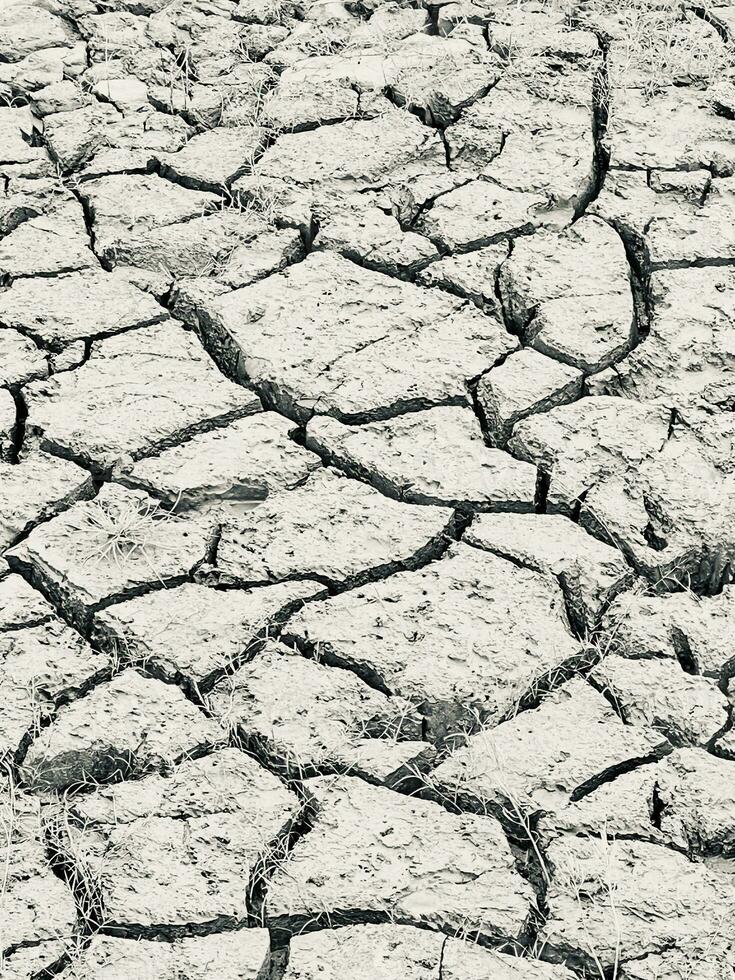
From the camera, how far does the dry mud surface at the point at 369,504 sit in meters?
1.78

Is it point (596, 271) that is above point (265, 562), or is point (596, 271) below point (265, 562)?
above

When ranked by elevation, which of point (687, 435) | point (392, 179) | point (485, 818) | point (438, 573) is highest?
point (392, 179)

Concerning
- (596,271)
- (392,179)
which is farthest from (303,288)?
(596,271)

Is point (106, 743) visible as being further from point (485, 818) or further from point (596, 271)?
point (596, 271)

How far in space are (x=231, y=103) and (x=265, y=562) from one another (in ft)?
4.96

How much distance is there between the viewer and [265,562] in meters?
2.19

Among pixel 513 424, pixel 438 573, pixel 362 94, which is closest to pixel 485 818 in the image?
pixel 438 573

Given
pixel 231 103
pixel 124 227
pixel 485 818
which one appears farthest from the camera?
pixel 231 103

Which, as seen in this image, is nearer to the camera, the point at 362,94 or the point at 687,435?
the point at 687,435

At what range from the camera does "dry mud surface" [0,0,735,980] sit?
70.2 inches

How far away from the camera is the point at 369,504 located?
227 cm

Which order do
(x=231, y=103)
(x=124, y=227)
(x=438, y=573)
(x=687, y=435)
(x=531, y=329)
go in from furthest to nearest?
→ (x=231, y=103), (x=124, y=227), (x=531, y=329), (x=687, y=435), (x=438, y=573)

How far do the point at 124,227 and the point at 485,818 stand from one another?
163 centimetres

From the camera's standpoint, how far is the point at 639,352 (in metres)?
2.51
